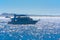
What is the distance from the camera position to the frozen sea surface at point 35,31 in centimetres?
284

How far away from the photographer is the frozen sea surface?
284cm

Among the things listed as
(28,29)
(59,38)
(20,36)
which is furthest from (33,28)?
(59,38)

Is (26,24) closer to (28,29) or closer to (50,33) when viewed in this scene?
(28,29)

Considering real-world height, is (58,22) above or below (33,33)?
above

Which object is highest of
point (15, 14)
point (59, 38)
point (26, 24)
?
point (15, 14)

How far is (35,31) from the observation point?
300 centimetres

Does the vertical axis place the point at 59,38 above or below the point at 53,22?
below

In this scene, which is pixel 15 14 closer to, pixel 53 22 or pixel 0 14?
pixel 0 14

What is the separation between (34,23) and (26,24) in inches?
5.5

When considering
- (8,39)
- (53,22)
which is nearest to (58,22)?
(53,22)

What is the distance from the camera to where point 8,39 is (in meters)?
2.77

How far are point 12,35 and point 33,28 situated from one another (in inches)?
15.6

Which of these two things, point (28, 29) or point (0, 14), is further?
point (28, 29)

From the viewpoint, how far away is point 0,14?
9.15 feet
